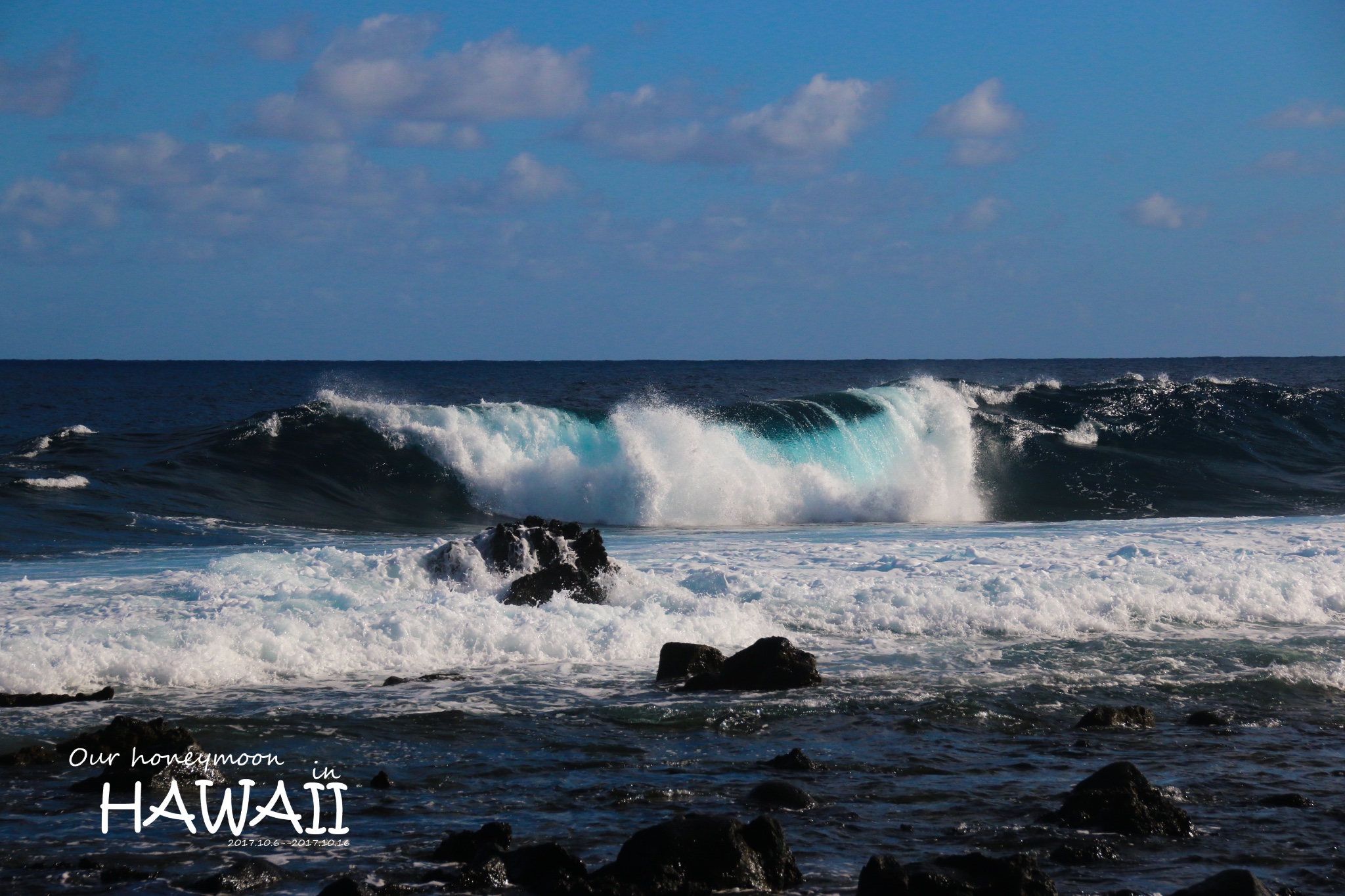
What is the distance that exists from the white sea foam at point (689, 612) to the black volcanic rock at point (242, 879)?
3.97m

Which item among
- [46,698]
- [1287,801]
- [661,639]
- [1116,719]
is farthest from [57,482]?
[1287,801]

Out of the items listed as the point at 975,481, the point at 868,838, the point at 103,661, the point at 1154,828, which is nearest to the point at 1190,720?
the point at 1154,828

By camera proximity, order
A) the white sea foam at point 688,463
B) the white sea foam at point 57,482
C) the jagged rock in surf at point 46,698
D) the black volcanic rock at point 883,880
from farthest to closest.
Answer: the white sea foam at point 688,463
the white sea foam at point 57,482
the jagged rock in surf at point 46,698
the black volcanic rock at point 883,880

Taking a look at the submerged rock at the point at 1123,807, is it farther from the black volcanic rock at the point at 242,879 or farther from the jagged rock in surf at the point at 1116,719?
the black volcanic rock at the point at 242,879

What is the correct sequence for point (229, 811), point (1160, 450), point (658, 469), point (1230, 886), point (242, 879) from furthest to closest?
point (1160, 450) < point (658, 469) < point (229, 811) < point (242, 879) < point (1230, 886)

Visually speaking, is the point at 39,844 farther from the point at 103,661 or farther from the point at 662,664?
the point at 662,664

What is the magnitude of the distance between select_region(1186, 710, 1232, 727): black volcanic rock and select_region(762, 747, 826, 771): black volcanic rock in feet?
9.34

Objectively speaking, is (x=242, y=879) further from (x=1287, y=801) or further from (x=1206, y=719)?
(x=1206, y=719)

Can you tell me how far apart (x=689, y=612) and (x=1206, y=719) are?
193 inches

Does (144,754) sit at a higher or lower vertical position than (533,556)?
lower

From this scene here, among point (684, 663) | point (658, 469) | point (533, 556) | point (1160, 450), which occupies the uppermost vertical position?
point (1160, 450)

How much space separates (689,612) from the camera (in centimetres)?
1127

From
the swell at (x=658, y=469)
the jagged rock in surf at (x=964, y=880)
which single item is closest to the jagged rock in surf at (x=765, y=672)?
Answer: the jagged rock in surf at (x=964, y=880)

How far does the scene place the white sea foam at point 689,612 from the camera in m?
9.16
